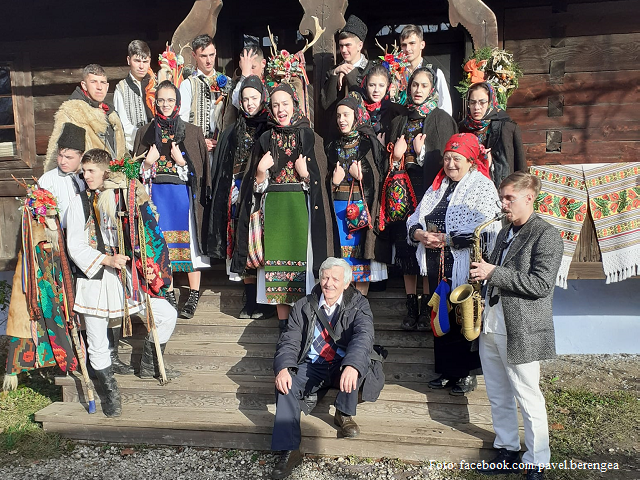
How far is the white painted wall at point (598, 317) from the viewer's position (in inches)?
218

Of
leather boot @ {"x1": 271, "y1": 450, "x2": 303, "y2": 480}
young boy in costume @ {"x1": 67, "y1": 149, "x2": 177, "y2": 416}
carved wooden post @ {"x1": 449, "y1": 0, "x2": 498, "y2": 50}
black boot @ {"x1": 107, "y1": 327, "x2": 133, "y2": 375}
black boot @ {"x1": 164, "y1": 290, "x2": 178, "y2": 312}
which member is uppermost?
carved wooden post @ {"x1": 449, "y1": 0, "x2": 498, "y2": 50}

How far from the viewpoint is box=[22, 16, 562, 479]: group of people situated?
3.26 m

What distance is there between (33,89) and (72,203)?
3465 mm

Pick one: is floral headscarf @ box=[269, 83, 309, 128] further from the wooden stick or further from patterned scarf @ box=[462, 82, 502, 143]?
the wooden stick

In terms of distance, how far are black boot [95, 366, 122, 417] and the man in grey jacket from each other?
2.51m

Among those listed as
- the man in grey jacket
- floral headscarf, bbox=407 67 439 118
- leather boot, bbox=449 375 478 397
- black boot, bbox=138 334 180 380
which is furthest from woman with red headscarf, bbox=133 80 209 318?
the man in grey jacket

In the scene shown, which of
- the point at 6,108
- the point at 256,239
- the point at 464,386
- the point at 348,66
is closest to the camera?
the point at 464,386

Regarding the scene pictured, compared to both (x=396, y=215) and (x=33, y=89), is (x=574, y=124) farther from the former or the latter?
(x=33, y=89)

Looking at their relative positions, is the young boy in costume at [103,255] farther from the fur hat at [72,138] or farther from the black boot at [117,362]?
the fur hat at [72,138]

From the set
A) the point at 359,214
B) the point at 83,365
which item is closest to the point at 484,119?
the point at 359,214

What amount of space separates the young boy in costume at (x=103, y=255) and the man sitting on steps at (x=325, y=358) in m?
1.18

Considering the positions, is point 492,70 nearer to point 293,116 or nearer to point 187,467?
point 293,116

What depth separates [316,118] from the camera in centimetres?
539

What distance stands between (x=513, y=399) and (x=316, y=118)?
10.2 feet
